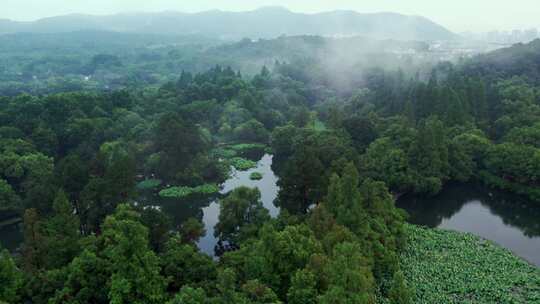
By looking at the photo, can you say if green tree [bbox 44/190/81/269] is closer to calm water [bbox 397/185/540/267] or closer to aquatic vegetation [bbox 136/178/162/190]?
aquatic vegetation [bbox 136/178/162/190]

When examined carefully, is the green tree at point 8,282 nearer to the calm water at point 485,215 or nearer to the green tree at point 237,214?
the green tree at point 237,214

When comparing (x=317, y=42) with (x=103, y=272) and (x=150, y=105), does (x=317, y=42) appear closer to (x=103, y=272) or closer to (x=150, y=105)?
(x=150, y=105)

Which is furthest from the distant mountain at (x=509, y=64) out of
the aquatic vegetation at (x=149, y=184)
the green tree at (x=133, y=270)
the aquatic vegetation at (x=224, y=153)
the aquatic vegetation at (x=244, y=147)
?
the green tree at (x=133, y=270)

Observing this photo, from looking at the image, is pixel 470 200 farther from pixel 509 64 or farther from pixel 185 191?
pixel 509 64

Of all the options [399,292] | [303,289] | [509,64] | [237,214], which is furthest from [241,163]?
[509,64]

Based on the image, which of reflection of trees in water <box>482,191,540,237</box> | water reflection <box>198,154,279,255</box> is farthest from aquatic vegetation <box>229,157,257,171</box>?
reflection of trees in water <box>482,191,540,237</box>

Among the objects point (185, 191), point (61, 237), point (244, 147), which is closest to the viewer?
point (61, 237)

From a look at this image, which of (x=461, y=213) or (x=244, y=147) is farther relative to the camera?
(x=244, y=147)
